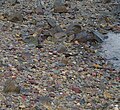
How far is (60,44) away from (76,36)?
22 centimetres

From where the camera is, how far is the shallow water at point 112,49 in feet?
14.3

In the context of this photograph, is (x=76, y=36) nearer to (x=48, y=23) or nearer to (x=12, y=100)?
(x=48, y=23)

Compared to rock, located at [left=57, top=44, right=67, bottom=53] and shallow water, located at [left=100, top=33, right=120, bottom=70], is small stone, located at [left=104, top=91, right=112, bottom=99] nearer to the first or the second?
shallow water, located at [left=100, top=33, right=120, bottom=70]

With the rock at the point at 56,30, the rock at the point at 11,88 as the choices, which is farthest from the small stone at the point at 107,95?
the rock at the point at 56,30

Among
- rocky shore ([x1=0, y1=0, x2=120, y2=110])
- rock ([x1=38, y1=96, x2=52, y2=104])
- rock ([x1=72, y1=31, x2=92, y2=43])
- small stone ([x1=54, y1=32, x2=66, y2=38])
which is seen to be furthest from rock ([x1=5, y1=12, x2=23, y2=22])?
rock ([x1=38, y1=96, x2=52, y2=104])

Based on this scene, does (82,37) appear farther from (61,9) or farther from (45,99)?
(45,99)

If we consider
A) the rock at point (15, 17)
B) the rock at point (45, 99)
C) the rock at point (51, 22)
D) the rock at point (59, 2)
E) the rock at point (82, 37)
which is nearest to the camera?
the rock at point (45, 99)

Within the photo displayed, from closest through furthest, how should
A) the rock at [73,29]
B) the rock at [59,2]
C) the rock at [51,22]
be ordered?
the rock at [73,29] < the rock at [51,22] < the rock at [59,2]

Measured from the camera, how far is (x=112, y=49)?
4.61m

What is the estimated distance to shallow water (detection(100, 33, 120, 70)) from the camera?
437 cm

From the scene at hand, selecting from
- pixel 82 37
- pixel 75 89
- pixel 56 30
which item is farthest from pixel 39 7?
pixel 75 89

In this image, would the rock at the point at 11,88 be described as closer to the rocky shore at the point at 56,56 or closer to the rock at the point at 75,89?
the rocky shore at the point at 56,56

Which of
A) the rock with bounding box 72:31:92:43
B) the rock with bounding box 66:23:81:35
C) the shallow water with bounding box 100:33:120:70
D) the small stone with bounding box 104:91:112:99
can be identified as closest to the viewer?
the small stone with bounding box 104:91:112:99

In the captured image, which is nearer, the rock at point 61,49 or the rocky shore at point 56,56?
the rocky shore at point 56,56
